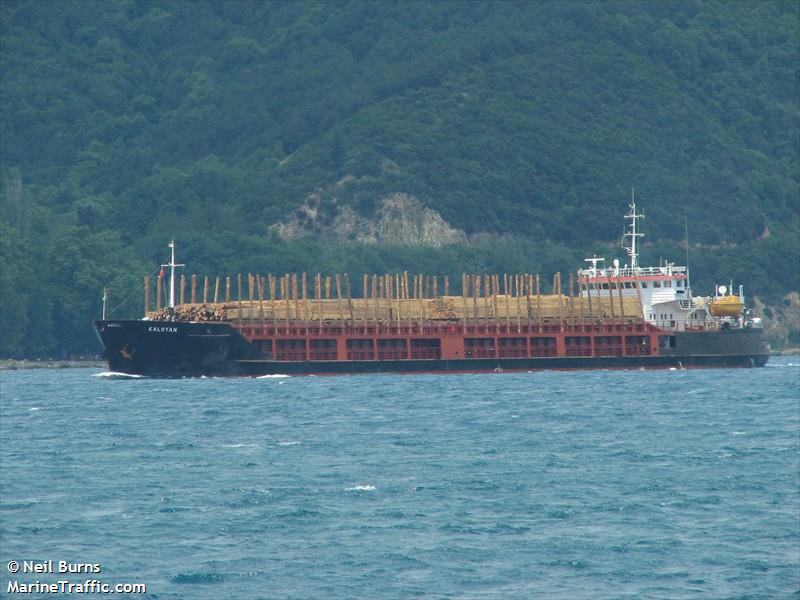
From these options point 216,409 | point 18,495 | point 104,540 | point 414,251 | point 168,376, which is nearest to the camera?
point 104,540

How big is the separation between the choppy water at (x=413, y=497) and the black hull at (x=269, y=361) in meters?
18.8

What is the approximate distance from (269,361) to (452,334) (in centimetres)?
1413

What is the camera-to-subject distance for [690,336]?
373 ft

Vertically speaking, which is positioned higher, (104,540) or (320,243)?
(320,243)

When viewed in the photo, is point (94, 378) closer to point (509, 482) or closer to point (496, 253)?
point (509, 482)

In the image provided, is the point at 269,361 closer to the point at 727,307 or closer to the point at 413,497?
the point at 727,307

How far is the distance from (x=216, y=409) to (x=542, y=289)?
110 m

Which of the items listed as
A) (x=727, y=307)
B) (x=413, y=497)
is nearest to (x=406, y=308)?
(x=727, y=307)

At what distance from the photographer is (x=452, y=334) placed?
112000mm

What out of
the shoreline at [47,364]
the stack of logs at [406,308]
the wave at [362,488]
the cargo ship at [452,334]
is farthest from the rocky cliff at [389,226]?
the wave at [362,488]

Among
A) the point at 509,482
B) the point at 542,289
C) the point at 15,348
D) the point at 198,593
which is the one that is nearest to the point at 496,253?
the point at 542,289

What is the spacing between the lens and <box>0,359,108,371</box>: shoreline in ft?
492

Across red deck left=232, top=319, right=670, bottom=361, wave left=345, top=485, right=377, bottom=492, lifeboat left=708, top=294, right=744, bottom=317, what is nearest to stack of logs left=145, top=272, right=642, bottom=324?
red deck left=232, top=319, right=670, bottom=361

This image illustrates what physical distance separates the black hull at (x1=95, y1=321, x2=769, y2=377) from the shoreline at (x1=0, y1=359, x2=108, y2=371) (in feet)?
154
